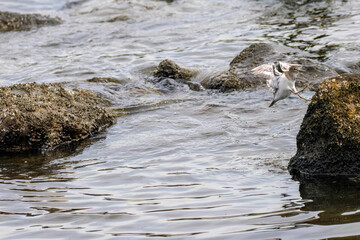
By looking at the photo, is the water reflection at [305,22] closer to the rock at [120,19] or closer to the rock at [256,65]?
the rock at [256,65]

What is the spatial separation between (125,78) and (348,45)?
475cm

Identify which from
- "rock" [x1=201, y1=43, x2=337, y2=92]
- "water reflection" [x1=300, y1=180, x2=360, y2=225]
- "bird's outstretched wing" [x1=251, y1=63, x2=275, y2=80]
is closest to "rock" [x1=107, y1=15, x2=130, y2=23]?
"rock" [x1=201, y1=43, x2=337, y2=92]

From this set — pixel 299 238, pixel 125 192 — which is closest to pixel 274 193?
pixel 299 238

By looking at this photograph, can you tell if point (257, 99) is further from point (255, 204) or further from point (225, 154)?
point (255, 204)

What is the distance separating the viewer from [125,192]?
5582mm

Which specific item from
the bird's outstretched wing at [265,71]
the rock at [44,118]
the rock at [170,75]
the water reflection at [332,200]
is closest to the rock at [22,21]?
the rock at [170,75]

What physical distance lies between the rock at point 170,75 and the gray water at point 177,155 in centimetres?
25

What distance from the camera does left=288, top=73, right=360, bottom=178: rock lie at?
17.8 ft

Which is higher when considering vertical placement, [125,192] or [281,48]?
[281,48]

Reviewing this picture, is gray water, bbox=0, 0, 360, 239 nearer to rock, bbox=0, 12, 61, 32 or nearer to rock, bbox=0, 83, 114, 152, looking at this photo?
rock, bbox=0, 83, 114, 152

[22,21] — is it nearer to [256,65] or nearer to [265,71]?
[256,65]

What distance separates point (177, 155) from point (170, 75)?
4048mm

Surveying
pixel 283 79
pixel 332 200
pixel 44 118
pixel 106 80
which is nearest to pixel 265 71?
pixel 283 79

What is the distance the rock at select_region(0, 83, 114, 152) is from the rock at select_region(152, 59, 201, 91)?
7.96 feet
